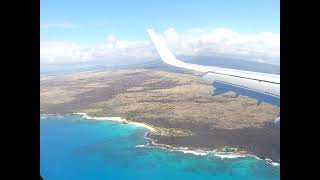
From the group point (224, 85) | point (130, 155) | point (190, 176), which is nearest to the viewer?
point (224, 85)

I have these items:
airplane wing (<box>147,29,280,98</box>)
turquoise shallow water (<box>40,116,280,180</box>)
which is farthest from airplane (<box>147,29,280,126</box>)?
turquoise shallow water (<box>40,116,280,180</box>)

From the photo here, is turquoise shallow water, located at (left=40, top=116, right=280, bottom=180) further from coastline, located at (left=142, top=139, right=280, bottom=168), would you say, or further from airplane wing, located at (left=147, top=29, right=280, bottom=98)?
airplane wing, located at (left=147, top=29, right=280, bottom=98)

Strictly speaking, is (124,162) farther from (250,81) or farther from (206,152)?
(250,81)

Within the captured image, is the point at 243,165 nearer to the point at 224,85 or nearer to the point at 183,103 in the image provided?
the point at 224,85

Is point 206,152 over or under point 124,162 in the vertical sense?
over

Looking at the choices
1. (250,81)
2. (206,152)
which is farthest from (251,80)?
(206,152)

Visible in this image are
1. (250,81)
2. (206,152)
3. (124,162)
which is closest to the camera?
(250,81)

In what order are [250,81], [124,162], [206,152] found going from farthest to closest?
1. [206,152]
2. [124,162]
3. [250,81]
